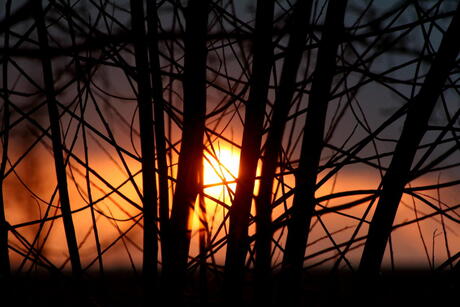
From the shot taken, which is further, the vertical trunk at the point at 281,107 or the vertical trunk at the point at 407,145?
the vertical trunk at the point at 281,107

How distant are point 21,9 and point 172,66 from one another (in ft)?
1.20

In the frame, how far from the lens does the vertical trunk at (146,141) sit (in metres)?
0.64

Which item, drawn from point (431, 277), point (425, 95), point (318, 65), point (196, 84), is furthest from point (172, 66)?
point (431, 277)

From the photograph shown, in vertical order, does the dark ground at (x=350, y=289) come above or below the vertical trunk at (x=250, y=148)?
below

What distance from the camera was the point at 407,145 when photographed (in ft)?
1.91

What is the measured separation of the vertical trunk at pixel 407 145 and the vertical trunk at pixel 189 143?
26 centimetres

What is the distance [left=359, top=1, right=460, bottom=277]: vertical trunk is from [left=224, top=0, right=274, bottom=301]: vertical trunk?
0.57ft

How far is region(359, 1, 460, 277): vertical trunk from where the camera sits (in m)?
0.56

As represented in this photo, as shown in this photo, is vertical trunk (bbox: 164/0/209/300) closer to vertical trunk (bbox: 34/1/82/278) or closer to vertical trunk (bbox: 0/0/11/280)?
vertical trunk (bbox: 34/1/82/278)

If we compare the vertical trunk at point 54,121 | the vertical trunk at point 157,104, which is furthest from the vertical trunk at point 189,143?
the vertical trunk at point 54,121

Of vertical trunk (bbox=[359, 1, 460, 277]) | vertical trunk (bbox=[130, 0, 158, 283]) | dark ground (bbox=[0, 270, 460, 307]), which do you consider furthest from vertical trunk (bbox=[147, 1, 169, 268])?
vertical trunk (bbox=[359, 1, 460, 277])

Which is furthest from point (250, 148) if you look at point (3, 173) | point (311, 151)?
point (3, 173)

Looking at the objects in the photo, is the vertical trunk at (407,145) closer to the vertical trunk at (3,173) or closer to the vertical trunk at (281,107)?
the vertical trunk at (281,107)

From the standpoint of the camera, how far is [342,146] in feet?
2.54
